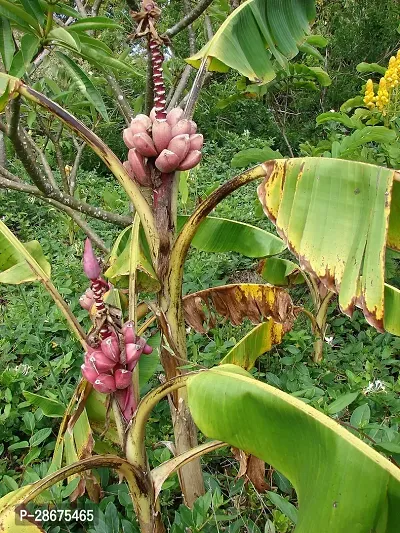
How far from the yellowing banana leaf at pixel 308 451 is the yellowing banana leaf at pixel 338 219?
8.2 inches

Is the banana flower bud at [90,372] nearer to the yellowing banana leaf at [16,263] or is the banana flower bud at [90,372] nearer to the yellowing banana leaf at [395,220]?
the yellowing banana leaf at [16,263]

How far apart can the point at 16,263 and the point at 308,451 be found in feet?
2.87

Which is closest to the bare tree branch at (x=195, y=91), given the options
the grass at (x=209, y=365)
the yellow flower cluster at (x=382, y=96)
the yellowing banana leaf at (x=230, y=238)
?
the yellowing banana leaf at (x=230, y=238)

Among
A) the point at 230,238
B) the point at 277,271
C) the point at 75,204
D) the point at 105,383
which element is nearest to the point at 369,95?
the point at 277,271

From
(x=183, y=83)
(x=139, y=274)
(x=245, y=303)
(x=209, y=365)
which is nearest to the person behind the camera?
(x=139, y=274)

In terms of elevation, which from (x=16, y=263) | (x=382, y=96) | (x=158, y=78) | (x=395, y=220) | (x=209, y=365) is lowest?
(x=209, y=365)

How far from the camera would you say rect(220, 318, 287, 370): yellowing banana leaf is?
1.40 meters

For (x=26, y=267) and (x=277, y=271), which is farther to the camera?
(x=277, y=271)

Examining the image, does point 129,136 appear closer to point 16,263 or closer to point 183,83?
point 16,263

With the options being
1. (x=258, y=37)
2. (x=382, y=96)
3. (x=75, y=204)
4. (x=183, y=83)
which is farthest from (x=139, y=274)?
(x=382, y=96)

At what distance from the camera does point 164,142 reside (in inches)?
40.0

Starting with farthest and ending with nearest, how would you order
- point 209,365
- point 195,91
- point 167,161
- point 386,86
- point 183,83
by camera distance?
1. point 386,86
2. point 183,83
3. point 209,365
4. point 195,91
5. point 167,161

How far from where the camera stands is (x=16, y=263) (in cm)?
125

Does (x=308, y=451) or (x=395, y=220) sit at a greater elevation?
(x=395, y=220)
